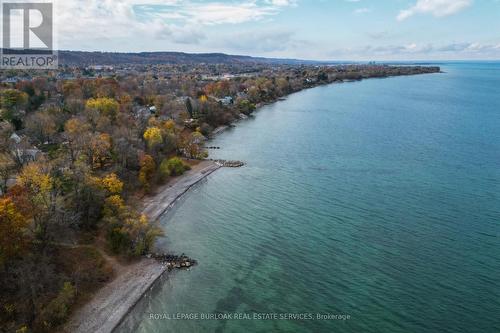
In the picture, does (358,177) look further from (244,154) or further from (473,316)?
(473,316)

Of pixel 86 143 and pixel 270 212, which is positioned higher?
→ pixel 86 143

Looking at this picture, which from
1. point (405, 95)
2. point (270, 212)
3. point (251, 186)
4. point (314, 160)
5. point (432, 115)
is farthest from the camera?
point (405, 95)

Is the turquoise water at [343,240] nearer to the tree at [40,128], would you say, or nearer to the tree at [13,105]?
the tree at [40,128]

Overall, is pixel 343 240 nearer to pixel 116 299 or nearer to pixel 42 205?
pixel 116 299

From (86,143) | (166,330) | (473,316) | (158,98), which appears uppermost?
(158,98)

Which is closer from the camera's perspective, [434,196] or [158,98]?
[434,196]

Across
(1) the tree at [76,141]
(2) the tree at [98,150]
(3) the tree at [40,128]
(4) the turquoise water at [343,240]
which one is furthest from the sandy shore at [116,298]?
(3) the tree at [40,128]

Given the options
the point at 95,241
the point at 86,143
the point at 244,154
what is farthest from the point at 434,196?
the point at 86,143

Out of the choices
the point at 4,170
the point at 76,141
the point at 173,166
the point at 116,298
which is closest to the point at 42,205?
the point at 116,298
